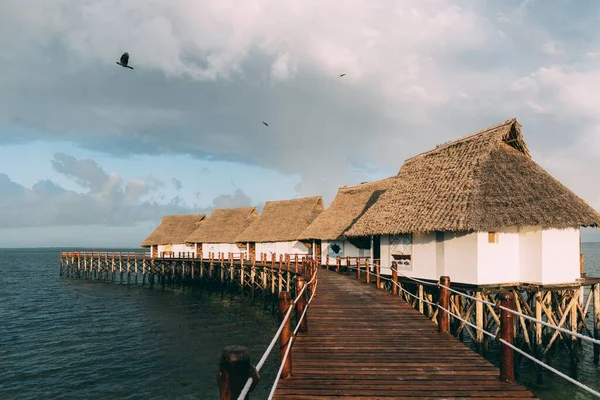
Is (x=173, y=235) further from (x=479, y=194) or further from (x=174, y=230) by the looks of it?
(x=479, y=194)

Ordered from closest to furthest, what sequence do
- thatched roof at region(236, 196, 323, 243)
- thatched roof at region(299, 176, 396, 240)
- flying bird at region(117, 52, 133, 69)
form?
flying bird at region(117, 52, 133, 69) < thatched roof at region(299, 176, 396, 240) < thatched roof at region(236, 196, 323, 243)

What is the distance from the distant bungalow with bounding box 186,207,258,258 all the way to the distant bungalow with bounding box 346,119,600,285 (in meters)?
27.5

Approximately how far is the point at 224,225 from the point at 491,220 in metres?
35.6

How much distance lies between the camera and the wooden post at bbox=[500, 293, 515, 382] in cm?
605

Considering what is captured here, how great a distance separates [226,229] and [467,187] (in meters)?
33.2

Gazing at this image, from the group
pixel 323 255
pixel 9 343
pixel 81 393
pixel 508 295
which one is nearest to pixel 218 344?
pixel 81 393

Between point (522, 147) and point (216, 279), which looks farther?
point (216, 279)

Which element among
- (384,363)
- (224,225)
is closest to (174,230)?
(224,225)

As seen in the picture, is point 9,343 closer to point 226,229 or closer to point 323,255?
point 323,255

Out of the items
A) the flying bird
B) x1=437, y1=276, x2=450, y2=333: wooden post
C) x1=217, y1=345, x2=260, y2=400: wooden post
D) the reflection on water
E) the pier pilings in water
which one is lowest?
the reflection on water

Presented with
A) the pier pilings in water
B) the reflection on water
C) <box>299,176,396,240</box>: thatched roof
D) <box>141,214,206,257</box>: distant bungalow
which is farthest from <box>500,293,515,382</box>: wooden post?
<box>141,214,206,257</box>: distant bungalow

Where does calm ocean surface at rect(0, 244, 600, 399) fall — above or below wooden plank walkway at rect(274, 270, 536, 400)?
below

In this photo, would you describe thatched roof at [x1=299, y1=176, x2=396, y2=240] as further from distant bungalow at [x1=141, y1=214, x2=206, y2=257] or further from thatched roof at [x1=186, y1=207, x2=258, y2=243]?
distant bungalow at [x1=141, y1=214, x2=206, y2=257]

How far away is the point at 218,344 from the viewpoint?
66.2 ft
